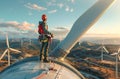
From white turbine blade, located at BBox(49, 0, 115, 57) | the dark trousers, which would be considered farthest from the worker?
white turbine blade, located at BBox(49, 0, 115, 57)

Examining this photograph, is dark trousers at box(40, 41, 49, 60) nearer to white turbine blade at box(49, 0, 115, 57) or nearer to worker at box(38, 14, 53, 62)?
worker at box(38, 14, 53, 62)

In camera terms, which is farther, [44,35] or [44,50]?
[44,50]

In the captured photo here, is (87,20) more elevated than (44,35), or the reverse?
(87,20)

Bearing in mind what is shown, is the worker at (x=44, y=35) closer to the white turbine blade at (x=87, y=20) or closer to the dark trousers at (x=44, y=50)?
the dark trousers at (x=44, y=50)

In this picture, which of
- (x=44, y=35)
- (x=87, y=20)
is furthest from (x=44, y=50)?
(x=87, y=20)

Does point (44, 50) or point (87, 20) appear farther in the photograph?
point (44, 50)

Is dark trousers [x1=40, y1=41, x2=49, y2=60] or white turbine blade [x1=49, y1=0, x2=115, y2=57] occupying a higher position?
white turbine blade [x1=49, y1=0, x2=115, y2=57]

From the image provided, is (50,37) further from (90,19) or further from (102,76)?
(102,76)

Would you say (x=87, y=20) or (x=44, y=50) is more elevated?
(x=87, y=20)

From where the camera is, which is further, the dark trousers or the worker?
the dark trousers

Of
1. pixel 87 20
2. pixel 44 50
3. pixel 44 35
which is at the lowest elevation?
pixel 44 50

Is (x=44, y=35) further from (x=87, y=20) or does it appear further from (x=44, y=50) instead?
(x=87, y=20)

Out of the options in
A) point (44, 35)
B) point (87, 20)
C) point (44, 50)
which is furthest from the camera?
point (44, 50)

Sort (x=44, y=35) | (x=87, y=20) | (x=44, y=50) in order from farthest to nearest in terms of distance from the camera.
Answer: (x=44, y=50) < (x=87, y=20) < (x=44, y=35)
